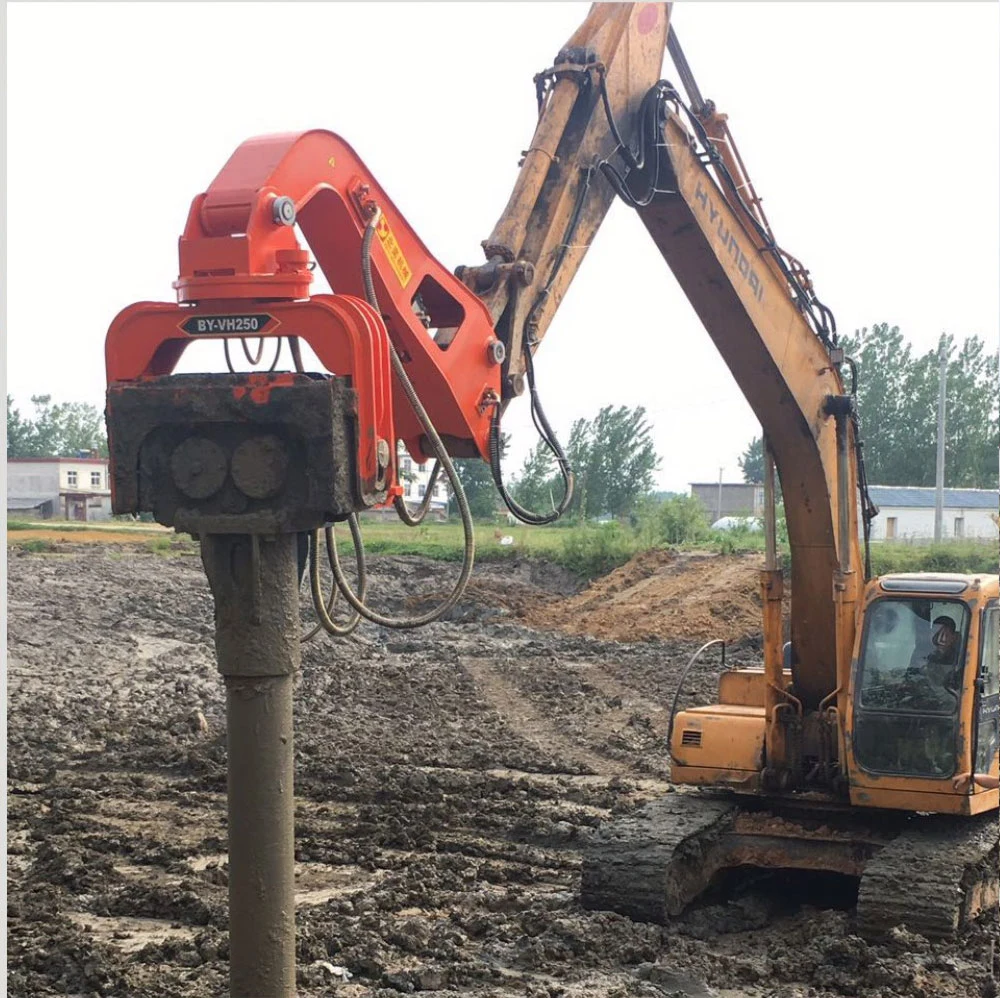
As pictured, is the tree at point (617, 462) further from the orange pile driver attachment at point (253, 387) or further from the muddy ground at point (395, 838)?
the orange pile driver attachment at point (253, 387)

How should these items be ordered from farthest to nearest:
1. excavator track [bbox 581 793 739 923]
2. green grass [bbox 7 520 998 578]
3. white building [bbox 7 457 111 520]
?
white building [bbox 7 457 111 520] → green grass [bbox 7 520 998 578] → excavator track [bbox 581 793 739 923]

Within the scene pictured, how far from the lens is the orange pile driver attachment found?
13.4 feet

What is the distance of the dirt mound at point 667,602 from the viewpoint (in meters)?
23.3

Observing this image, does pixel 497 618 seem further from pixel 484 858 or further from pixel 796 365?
pixel 796 365

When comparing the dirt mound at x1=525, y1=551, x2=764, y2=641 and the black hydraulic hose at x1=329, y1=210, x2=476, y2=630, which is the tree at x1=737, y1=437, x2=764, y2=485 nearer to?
the dirt mound at x1=525, y1=551, x2=764, y2=641

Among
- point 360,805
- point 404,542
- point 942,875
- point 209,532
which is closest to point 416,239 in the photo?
point 209,532

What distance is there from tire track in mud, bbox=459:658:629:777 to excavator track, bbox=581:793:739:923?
434cm

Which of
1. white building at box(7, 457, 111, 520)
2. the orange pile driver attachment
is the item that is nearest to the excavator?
the orange pile driver attachment

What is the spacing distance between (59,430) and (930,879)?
93.8 meters

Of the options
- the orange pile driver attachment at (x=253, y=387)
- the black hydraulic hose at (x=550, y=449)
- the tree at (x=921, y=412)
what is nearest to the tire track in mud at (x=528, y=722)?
the black hydraulic hose at (x=550, y=449)

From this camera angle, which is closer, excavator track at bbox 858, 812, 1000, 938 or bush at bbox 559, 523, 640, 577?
excavator track at bbox 858, 812, 1000, 938

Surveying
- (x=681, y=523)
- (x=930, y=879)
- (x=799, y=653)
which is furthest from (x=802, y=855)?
(x=681, y=523)

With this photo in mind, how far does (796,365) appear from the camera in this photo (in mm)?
7551

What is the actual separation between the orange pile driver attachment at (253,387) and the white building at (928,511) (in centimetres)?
4541
